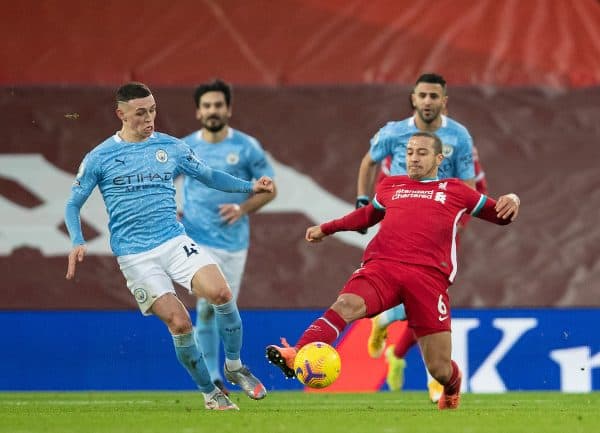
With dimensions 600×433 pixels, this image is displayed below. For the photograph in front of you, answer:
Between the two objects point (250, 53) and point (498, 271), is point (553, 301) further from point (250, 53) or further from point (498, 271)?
point (250, 53)

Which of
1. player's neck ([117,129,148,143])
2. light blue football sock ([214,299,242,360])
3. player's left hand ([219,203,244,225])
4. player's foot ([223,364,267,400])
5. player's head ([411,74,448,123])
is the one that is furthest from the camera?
player's left hand ([219,203,244,225])

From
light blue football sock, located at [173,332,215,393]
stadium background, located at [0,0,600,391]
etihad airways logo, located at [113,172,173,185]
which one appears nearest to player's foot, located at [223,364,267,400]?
light blue football sock, located at [173,332,215,393]

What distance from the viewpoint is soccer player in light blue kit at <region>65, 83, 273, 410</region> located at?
833cm

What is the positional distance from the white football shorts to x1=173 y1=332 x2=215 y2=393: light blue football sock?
0.96ft

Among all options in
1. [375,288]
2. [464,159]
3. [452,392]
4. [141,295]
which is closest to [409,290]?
[375,288]

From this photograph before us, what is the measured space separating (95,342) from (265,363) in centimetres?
148

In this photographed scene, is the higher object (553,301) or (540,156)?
(540,156)

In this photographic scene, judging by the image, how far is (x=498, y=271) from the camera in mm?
11969

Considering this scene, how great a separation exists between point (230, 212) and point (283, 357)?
3.16 metres

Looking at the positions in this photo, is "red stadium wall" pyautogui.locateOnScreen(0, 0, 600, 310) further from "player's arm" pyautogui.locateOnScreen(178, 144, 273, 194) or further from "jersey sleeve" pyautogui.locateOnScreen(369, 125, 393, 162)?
"player's arm" pyautogui.locateOnScreen(178, 144, 273, 194)

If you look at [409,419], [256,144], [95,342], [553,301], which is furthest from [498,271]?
[409,419]

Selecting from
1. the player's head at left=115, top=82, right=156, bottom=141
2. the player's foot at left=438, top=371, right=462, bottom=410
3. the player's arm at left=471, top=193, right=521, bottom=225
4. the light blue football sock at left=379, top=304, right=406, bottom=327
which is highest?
the player's head at left=115, top=82, right=156, bottom=141

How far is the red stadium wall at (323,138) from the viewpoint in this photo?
12.0 meters

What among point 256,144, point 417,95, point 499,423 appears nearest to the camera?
point 499,423
